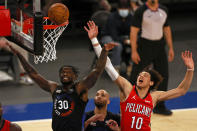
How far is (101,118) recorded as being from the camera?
18.7 feet

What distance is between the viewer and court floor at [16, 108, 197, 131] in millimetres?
6961

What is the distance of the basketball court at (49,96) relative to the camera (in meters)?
5.76

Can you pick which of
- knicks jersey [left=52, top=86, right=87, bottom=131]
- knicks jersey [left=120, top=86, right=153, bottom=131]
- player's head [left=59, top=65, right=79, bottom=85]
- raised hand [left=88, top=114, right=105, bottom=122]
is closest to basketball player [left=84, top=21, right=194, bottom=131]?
knicks jersey [left=120, top=86, right=153, bottom=131]

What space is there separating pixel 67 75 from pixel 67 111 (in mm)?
431

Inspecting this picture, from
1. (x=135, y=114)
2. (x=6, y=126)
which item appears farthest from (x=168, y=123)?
(x=6, y=126)

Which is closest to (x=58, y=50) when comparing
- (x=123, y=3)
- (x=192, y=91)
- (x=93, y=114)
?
(x=123, y=3)

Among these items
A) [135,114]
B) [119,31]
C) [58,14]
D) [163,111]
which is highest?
[58,14]

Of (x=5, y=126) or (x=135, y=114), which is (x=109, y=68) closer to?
(x=135, y=114)

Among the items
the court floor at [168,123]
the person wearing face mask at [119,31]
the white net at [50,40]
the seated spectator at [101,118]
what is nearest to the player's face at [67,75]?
the white net at [50,40]

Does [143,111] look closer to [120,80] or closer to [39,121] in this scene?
[120,80]

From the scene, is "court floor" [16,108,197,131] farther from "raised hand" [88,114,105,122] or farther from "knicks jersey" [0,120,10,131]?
"knicks jersey" [0,120,10,131]

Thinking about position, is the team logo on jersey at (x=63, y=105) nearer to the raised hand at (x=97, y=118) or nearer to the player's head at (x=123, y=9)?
the raised hand at (x=97, y=118)

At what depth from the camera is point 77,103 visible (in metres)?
5.29

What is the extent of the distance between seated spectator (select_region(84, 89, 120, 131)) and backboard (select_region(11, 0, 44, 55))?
1138 mm
